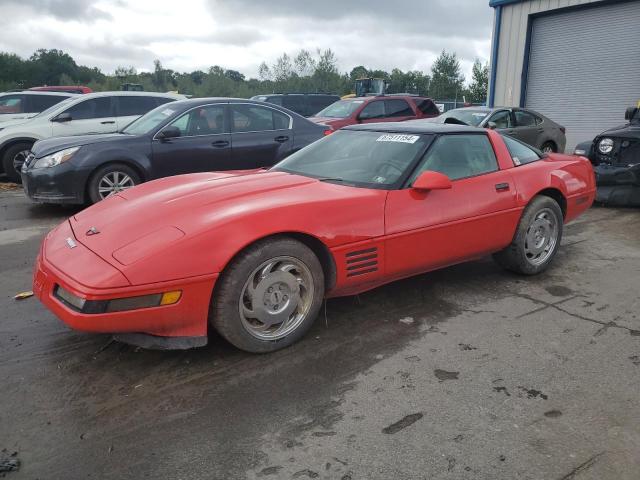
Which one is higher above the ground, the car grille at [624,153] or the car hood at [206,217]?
the car grille at [624,153]

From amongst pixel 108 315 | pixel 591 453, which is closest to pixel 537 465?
pixel 591 453

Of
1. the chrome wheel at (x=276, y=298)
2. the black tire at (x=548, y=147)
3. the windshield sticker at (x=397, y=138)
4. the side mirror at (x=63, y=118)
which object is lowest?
the chrome wheel at (x=276, y=298)

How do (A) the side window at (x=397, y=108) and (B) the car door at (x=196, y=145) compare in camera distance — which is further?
(A) the side window at (x=397, y=108)

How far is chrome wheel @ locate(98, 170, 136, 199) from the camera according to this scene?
6672 millimetres

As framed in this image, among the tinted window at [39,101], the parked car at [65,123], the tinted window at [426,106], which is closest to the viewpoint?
the parked car at [65,123]

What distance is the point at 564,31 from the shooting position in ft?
44.8

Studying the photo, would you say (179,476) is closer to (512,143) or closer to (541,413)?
(541,413)

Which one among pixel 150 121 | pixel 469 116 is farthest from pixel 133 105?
pixel 469 116

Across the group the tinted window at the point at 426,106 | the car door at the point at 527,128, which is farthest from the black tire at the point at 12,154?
the car door at the point at 527,128

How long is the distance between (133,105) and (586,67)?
1129 cm

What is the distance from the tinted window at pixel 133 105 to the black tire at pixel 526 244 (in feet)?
25.2

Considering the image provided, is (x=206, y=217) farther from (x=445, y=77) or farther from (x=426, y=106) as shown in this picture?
(x=445, y=77)

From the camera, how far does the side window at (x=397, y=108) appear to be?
1190 centimetres

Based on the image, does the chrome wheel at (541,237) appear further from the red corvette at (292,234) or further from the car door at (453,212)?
the car door at (453,212)
